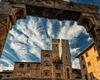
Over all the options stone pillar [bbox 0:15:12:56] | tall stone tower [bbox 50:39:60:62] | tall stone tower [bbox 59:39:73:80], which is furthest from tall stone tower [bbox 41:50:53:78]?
stone pillar [bbox 0:15:12:56]

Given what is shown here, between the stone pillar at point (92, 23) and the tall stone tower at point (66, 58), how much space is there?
111ft

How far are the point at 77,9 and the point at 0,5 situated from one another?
344 centimetres

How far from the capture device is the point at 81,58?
1401 inches

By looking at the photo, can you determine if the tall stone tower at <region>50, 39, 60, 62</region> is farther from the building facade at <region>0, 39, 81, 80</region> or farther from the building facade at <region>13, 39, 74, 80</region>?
the building facade at <region>13, 39, 74, 80</region>

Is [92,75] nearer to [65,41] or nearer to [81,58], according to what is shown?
[81,58]

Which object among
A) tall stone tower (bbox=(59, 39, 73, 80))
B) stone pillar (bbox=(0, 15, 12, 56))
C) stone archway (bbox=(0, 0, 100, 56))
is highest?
tall stone tower (bbox=(59, 39, 73, 80))

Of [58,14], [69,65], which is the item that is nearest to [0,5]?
[58,14]

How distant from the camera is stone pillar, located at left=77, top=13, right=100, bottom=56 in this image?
17.1 feet

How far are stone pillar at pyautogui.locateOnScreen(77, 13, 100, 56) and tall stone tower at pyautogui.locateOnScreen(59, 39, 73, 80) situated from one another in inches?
1333

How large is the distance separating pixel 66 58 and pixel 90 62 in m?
12.1

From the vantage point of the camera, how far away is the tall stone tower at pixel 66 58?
3893 centimetres

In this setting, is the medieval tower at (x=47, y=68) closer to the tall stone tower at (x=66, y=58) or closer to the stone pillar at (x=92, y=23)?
the tall stone tower at (x=66, y=58)

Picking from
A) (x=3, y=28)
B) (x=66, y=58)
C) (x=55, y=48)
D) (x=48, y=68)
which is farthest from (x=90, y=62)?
(x=3, y=28)

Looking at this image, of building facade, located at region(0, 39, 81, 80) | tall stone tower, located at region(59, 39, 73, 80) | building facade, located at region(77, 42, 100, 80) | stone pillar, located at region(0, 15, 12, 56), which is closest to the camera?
stone pillar, located at region(0, 15, 12, 56)
